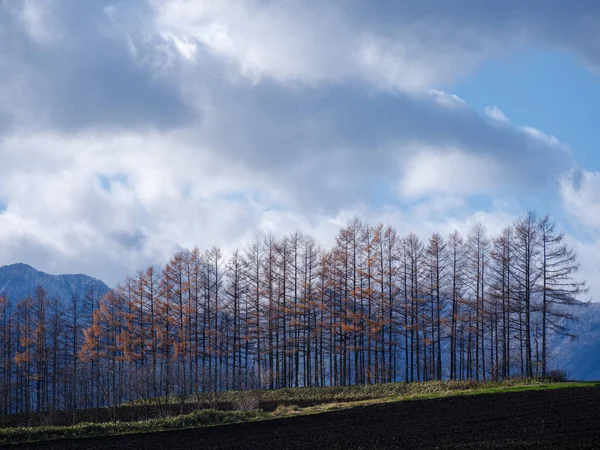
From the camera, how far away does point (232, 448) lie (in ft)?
79.8

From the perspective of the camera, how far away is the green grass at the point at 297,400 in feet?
105

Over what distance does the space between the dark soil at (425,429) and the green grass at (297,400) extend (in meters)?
2.63

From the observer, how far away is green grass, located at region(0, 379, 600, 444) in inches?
1256

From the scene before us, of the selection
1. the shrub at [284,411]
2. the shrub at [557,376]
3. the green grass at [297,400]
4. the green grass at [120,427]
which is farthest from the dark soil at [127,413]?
the shrub at [557,376]

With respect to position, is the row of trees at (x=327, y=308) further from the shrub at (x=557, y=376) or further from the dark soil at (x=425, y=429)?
the dark soil at (x=425, y=429)

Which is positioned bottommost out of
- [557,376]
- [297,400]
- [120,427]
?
[297,400]

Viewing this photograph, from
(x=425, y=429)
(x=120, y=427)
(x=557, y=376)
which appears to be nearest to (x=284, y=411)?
(x=120, y=427)

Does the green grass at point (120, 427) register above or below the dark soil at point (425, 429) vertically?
below

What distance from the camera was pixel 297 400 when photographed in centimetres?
4819

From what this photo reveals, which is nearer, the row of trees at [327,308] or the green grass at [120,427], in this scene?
the green grass at [120,427]

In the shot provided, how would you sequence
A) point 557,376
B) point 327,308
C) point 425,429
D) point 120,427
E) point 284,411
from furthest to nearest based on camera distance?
point 327,308 < point 557,376 < point 284,411 < point 120,427 < point 425,429

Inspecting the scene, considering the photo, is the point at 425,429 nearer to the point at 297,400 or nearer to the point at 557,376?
the point at 297,400

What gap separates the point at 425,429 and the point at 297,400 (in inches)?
923

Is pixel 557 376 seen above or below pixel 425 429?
below
